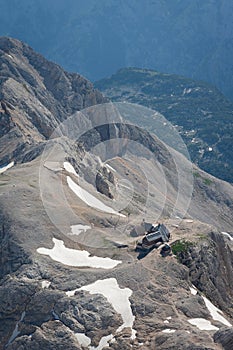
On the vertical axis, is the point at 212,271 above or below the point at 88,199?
below

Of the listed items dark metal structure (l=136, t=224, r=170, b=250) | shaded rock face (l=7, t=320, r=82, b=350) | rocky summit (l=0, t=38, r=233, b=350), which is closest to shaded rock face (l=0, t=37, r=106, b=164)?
rocky summit (l=0, t=38, r=233, b=350)

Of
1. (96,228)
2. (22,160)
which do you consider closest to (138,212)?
(22,160)

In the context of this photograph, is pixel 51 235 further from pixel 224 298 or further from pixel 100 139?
pixel 100 139

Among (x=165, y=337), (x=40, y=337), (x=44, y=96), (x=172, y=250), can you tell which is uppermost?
(x=44, y=96)

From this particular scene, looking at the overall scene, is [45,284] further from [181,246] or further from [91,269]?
[181,246]

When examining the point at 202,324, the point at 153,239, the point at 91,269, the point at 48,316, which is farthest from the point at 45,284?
the point at 202,324

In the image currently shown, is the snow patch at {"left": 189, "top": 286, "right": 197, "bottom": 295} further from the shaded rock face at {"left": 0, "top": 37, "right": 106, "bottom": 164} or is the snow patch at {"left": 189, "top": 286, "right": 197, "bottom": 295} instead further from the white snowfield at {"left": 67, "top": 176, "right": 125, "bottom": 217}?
the shaded rock face at {"left": 0, "top": 37, "right": 106, "bottom": 164}

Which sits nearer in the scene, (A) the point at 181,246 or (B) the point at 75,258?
(B) the point at 75,258
